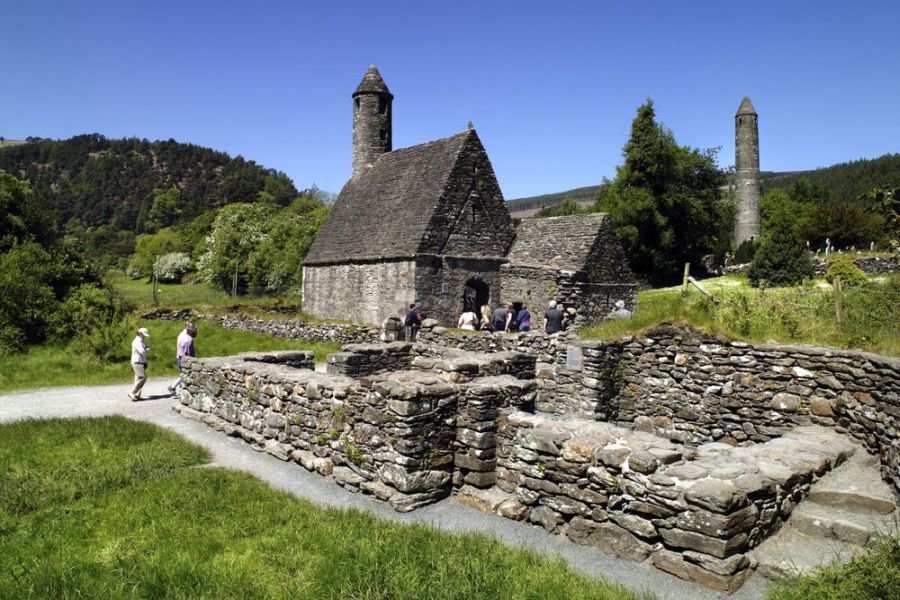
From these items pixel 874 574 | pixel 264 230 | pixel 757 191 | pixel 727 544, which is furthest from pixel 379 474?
pixel 757 191

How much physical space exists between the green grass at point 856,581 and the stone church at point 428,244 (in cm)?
1816

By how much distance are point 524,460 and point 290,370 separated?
5.44m

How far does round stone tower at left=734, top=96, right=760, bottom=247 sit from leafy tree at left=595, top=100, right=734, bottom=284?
13418 millimetres

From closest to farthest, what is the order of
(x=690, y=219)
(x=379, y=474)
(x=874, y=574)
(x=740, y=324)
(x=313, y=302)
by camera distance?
(x=874, y=574) → (x=379, y=474) → (x=740, y=324) → (x=313, y=302) → (x=690, y=219)

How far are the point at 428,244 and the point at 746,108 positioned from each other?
55114 millimetres

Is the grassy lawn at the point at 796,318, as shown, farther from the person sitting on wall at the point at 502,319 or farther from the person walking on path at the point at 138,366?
the person walking on path at the point at 138,366

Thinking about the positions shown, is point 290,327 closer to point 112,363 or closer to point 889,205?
point 112,363

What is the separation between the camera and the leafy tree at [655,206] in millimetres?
47250

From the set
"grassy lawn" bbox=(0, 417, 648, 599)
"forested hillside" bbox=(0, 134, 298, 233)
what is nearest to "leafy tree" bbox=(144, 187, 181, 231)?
"forested hillside" bbox=(0, 134, 298, 233)

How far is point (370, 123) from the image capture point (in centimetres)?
3225

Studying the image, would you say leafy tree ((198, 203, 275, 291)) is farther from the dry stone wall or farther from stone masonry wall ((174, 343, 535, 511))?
the dry stone wall

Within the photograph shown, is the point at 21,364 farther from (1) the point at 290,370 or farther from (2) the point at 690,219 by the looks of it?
(2) the point at 690,219

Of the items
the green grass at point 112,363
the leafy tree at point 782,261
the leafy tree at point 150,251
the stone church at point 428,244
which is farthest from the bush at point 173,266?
the leafy tree at point 782,261

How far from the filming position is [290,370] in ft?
34.3
